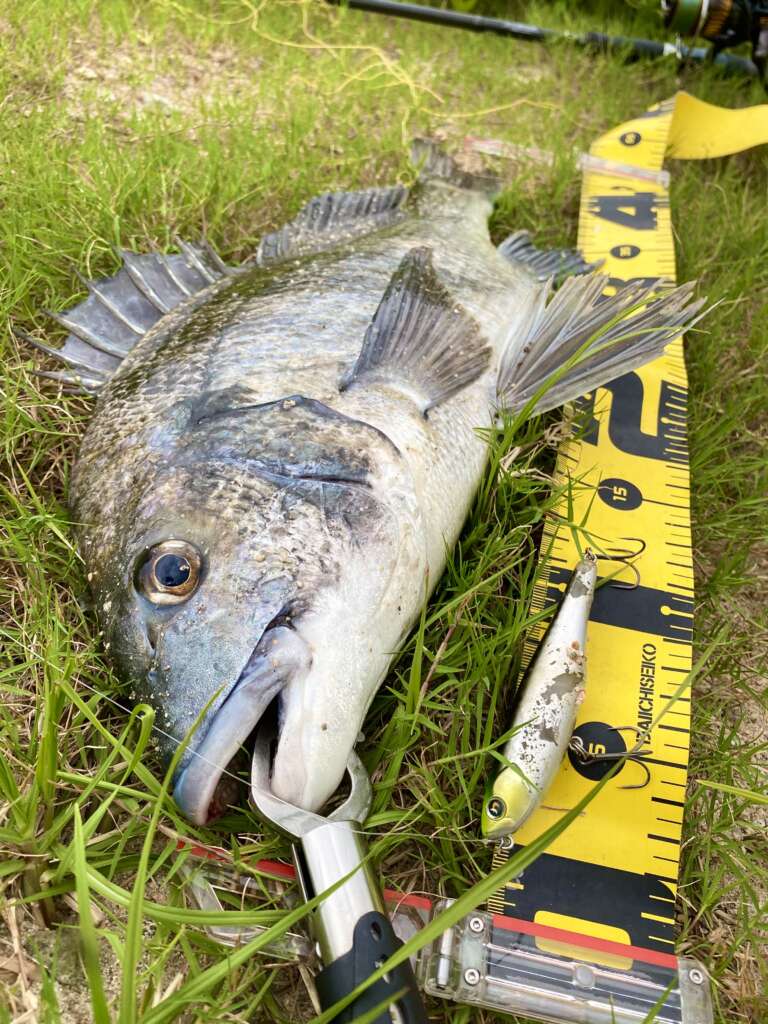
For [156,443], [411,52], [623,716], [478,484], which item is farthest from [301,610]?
[411,52]

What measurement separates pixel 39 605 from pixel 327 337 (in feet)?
4.06

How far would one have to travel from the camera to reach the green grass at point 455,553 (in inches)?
69.1

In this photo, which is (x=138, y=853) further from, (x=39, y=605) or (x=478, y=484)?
(x=478, y=484)

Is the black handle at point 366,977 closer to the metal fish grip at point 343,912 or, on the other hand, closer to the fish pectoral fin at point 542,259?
the metal fish grip at point 343,912

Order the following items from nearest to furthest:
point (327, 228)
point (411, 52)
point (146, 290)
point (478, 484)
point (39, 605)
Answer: point (39, 605)
point (478, 484)
point (146, 290)
point (327, 228)
point (411, 52)

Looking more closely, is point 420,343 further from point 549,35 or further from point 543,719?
point 549,35

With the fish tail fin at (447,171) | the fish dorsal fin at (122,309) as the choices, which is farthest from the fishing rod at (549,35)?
the fish dorsal fin at (122,309)

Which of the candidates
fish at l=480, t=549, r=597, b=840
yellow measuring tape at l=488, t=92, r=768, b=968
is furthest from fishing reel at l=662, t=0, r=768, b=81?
fish at l=480, t=549, r=597, b=840

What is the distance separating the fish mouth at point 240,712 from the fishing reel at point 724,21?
4.67 m

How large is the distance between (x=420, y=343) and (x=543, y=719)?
49.5 inches

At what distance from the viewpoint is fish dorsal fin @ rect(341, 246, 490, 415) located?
2.32m

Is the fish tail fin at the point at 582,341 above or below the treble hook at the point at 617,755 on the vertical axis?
above

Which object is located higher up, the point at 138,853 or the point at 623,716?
the point at 623,716

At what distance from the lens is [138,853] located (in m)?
1.88
